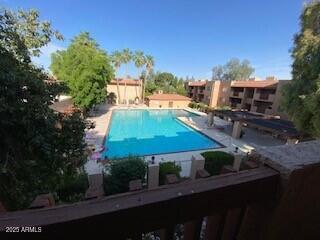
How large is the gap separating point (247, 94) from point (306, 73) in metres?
23.0

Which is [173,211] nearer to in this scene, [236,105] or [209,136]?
[209,136]

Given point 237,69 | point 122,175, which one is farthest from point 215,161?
point 237,69

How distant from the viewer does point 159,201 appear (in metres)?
0.99

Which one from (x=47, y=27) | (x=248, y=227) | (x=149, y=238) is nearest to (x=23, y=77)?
(x=47, y=27)

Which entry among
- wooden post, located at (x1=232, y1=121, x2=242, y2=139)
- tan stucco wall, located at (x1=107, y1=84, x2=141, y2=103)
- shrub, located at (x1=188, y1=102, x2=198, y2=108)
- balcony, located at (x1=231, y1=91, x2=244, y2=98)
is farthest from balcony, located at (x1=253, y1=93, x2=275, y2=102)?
tan stucco wall, located at (x1=107, y1=84, x2=141, y2=103)

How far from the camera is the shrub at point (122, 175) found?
328 inches

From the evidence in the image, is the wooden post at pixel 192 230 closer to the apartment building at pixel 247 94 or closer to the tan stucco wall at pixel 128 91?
the apartment building at pixel 247 94

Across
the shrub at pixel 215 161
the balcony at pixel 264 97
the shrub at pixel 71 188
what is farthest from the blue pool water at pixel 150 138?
the balcony at pixel 264 97

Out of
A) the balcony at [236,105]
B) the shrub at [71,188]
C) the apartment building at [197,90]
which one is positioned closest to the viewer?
the shrub at [71,188]

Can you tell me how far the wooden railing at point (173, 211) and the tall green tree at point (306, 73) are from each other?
11.0 m

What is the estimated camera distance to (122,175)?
8.52 m

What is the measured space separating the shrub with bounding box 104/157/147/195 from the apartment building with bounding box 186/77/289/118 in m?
20.6

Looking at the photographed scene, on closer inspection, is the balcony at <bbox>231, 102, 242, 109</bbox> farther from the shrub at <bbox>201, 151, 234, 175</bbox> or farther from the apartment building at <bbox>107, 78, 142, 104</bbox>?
the shrub at <bbox>201, 151, 234, 175</bbox>

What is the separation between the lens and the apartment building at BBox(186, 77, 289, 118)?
90.9ft
